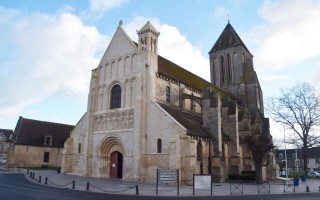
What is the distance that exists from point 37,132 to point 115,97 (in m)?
25.5

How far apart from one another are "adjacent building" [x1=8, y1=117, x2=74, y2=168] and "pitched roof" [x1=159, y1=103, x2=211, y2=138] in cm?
2930

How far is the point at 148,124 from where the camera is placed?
27.6 m

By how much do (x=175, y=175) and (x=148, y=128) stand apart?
9551 mm

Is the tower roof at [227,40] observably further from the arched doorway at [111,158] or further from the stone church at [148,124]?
the arched doorway at [111,158]

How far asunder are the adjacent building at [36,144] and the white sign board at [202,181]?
123ft

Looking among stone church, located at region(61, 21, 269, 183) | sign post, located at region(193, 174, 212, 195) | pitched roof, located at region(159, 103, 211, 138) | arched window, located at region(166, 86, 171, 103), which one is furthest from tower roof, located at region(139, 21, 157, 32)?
sign post, located at region(193, 174, 212, 195)

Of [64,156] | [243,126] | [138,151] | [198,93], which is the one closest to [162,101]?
[138,151]

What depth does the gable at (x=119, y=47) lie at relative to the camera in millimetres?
31641

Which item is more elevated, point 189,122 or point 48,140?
point 189,122

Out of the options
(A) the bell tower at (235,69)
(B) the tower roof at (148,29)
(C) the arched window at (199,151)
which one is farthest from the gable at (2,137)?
(C) the arched window at (199,151)

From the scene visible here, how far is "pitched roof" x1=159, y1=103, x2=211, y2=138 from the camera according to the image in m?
26.8

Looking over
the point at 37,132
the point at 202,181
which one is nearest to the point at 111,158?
the point at 202,181

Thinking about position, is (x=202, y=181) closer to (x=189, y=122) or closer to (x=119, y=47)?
(x=189, y=122)

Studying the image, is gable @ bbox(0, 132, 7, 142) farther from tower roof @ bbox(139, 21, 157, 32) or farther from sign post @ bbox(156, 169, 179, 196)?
sign post @ bbox(156, 169, 179, 196)
